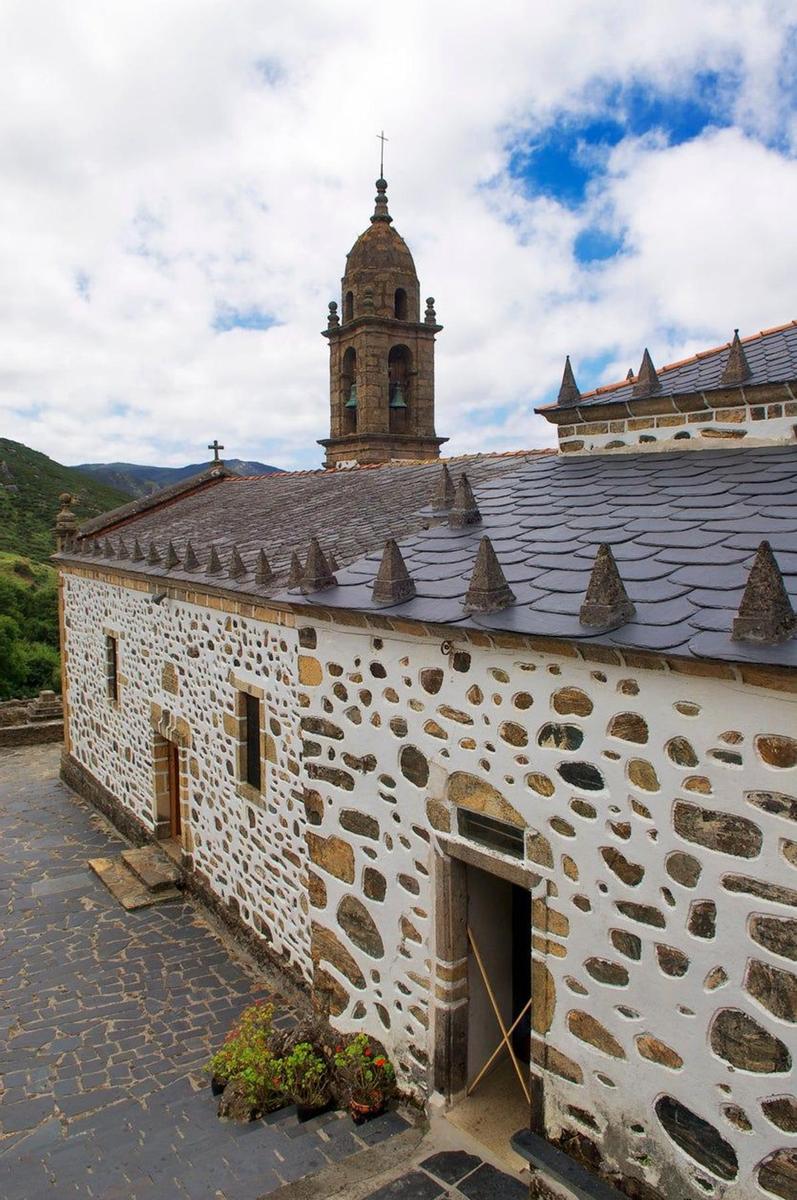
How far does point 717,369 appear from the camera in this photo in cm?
637

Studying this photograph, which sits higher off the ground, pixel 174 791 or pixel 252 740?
pixel 252 740

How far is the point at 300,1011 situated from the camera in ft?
23.3

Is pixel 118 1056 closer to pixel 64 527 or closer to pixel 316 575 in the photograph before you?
pixel 316 575

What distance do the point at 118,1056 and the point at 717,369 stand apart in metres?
7.52

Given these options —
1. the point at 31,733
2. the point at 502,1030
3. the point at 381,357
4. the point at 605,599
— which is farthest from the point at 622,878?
the point at 31,733

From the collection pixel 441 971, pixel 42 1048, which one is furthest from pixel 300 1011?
pixel 441 971

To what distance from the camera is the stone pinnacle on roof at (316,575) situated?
5.71m

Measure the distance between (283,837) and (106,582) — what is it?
647 cm

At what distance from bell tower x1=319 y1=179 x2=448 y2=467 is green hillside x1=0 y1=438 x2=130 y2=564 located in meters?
26.9

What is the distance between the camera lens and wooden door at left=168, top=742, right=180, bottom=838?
10898 millimetres

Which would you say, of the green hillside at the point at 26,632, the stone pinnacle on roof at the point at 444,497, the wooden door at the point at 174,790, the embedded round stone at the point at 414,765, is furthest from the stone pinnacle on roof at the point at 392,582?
the green hillside at the point at 26,632

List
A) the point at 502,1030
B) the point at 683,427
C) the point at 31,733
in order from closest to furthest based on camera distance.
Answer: the point at 502,1030
the point at 683,427
the point at 31,733

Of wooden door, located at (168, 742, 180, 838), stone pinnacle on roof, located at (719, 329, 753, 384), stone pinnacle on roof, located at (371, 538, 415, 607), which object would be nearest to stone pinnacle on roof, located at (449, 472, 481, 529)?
stone pinnacle on roof, located at (371, 538, 415, 607)

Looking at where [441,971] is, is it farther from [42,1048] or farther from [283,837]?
[42,1048]
